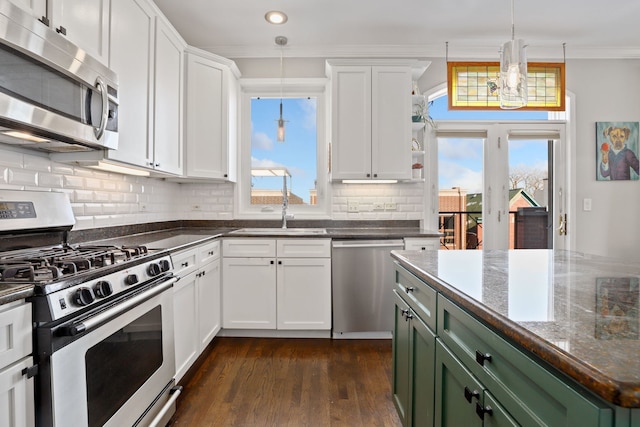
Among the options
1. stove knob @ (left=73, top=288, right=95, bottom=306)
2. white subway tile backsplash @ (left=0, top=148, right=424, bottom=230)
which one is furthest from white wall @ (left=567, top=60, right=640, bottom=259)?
stove knob @ (left=73, top=288, right=95, bottom=306)

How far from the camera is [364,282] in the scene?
118 inches

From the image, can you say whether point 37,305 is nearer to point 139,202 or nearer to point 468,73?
point 139,202

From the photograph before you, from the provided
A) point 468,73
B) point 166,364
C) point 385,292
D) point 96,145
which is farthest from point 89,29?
point 468,73

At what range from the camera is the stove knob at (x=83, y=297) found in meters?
1.15

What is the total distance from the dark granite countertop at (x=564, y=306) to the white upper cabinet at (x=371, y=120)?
1.80 metres

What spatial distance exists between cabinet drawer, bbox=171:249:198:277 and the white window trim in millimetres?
1287

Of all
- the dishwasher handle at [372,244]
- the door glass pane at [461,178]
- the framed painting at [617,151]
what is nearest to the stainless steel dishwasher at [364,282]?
the dishwasher handle at [372,244]

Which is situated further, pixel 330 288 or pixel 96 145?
pixel 330 288

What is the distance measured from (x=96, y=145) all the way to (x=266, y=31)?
207cm

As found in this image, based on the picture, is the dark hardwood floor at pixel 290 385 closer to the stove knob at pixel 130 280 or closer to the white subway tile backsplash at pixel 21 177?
the stove knob at pixel 130 280

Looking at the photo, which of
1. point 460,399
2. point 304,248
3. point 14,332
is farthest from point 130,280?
point 304,248

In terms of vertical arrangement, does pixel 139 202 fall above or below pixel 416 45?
below

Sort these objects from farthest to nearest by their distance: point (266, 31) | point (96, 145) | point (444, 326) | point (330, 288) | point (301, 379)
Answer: point (266, 31)
point (330, 288)
point (301, 379)
point (96, 145)
point (444, 326)

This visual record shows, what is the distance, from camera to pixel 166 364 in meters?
1.82
